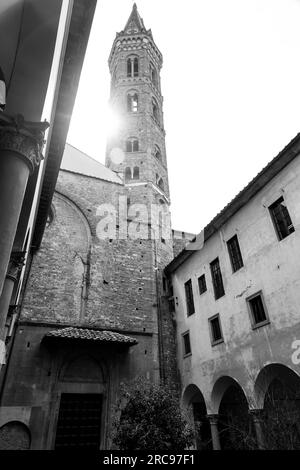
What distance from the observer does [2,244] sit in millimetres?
3318

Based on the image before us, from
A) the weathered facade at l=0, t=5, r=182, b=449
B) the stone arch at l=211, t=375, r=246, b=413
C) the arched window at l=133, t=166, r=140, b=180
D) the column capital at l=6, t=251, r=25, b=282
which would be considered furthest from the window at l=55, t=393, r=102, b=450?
the arched window at l=133, t=166, r=140, b=180

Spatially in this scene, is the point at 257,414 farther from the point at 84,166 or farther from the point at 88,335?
the point at 84,166

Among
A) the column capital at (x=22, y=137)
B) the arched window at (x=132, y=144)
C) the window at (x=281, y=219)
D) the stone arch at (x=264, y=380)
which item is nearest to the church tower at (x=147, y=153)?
the arched window at (x=132, y=144)

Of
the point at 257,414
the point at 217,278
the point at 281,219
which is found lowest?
Answer: the point at 257,414

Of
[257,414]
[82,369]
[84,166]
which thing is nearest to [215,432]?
[257,414]

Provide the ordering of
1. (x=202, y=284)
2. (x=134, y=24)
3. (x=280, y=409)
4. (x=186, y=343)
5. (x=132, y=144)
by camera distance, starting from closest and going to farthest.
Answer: (x=280, y=409) → (x=202, y=284) → (x=186, y=343) → (x=132, y=144) → (x=134, y=24)

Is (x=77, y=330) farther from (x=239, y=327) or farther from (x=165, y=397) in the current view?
(x=239, y=327)

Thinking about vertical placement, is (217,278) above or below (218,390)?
above

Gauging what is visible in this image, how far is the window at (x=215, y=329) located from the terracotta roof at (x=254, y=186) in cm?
320

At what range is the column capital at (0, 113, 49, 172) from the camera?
372 centimetres

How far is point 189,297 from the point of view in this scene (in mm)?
13492

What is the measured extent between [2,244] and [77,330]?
29.4ft

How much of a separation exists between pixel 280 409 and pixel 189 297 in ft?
20.9
